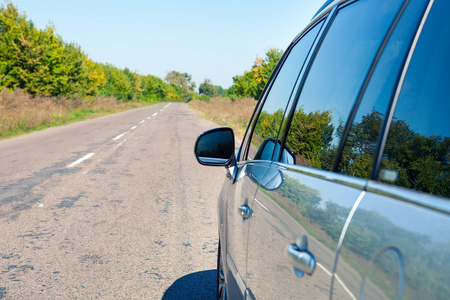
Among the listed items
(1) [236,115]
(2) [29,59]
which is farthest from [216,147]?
(2) [29,59]

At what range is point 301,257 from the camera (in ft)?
3.96

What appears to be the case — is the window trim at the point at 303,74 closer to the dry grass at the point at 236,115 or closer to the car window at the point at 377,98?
the car window at the point at 377,98

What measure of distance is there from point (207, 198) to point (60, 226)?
2439 mm

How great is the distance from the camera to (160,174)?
8.48 metres

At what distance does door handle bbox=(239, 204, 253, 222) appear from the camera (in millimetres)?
1983

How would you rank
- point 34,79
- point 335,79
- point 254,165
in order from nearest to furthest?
point 335,79 → point 254,165 → point 34,79

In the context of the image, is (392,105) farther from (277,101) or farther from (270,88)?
(270,88)

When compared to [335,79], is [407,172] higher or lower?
lower

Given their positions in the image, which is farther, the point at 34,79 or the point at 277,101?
the point at 34,79

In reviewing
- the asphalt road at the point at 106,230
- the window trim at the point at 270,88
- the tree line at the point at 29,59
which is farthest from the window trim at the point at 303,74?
the tree line at the point at 29,59

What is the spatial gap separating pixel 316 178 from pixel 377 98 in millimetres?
328

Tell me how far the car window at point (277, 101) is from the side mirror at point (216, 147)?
150 millimetres

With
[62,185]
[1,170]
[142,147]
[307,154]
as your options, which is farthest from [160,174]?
[307,154]

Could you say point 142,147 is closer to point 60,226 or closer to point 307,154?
point 60,226
